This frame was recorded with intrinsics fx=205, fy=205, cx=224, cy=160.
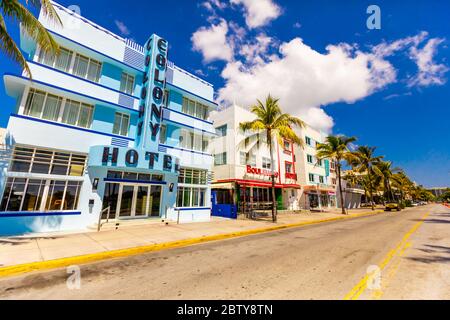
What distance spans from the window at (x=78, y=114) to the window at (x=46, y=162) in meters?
2.04

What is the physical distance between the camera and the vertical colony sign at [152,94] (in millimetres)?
14539

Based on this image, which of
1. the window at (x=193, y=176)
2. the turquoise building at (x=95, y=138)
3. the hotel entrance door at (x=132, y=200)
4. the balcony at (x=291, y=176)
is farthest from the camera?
the balcony at (x=291, y=176)

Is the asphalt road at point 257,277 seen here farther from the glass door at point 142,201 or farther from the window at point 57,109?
the window at point 57,109

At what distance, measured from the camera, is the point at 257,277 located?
17.2 ft

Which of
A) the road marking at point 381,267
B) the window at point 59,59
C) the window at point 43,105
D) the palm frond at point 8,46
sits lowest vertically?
the road marking at point 381,267

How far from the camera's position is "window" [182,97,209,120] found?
62.4 ft

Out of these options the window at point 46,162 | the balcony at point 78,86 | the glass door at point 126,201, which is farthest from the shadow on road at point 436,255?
the balcony at point 78,86

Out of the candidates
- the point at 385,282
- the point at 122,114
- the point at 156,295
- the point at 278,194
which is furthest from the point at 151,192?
the point at 278,194

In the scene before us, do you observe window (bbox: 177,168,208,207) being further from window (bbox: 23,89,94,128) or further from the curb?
window (bbox: 23,89,94,128)

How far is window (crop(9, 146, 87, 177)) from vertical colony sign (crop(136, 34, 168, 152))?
12.4 feet

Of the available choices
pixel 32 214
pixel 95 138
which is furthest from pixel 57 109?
pixel 32 214

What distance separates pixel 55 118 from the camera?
472 inches

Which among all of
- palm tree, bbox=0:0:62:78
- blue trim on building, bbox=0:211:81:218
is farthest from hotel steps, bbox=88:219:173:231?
palm tree, bbox=0:0:62:78

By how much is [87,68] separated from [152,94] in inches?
168
